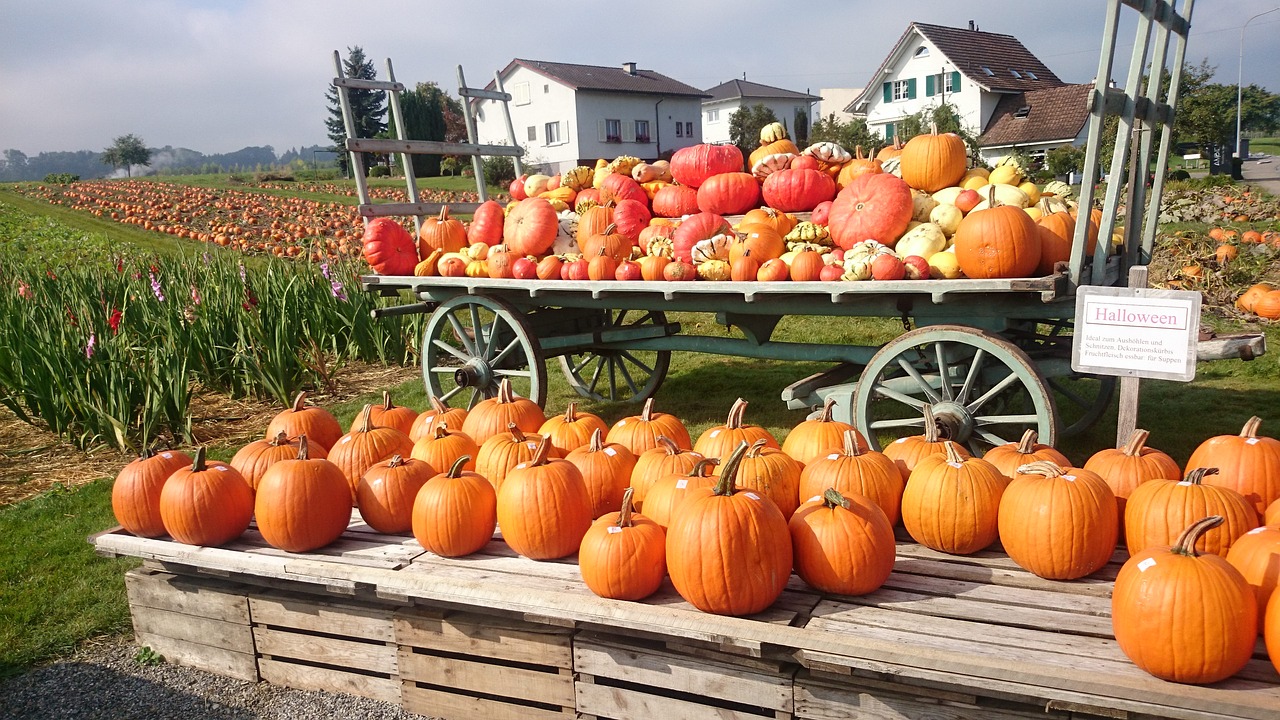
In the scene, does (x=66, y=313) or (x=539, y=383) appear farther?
(x=66, y=313)

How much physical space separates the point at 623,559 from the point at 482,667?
25.2 inches

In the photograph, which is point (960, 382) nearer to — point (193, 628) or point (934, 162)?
point (934, 162)

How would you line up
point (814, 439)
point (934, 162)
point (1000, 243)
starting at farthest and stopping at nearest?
point (934, 162), point (1000, 243), point (814, 439)

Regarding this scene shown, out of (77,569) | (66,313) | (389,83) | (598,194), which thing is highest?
(389,83)

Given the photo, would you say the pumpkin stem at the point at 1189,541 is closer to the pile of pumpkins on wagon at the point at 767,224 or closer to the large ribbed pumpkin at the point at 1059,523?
the large ribbed pumpkin at the point at 1059,523

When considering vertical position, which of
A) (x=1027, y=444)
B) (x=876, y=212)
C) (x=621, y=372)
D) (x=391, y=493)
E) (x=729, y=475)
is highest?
(x=876, y=212)

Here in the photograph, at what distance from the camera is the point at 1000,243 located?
3.77 meters

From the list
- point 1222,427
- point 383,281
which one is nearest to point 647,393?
point 383,281

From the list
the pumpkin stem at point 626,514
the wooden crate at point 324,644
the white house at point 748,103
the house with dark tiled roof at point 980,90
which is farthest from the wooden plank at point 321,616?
the white house at point 748,103

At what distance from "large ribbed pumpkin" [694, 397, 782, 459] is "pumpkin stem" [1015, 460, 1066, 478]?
879mm

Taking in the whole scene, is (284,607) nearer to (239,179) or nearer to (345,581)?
(345,581)

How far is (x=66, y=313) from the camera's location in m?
6.36

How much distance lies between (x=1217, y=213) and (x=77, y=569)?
14663mm

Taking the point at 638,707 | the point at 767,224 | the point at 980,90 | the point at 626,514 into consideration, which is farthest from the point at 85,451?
the point at 980,90
